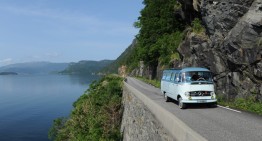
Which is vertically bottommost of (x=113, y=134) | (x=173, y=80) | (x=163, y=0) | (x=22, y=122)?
(x=22, y=122)

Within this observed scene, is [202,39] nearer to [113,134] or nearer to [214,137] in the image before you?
[113,134]

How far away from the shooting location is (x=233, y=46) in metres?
21.9

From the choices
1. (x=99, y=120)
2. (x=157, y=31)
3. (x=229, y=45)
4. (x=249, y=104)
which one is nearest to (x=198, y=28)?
(x=229, y=45)

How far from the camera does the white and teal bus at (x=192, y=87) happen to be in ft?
61.2

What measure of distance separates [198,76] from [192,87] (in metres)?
1.34

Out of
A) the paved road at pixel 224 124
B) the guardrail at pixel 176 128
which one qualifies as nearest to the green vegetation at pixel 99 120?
the paved road at pixel 224 124

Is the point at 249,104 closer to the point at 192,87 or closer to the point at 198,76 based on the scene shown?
the point at 198,76

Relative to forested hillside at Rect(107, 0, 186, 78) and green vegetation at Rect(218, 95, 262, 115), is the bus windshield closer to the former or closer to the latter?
green vegetation at Rect(218, 95, 262, 115)

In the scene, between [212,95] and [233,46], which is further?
[233,46]

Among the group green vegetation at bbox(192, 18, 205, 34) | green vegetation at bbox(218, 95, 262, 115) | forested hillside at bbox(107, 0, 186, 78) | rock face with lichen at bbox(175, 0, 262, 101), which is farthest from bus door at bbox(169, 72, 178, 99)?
forested hillside at bbox(107, 0, 186, 78)

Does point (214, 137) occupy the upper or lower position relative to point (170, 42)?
lower

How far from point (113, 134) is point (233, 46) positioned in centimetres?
1203

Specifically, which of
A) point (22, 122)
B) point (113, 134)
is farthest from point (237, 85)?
point (22, 122)

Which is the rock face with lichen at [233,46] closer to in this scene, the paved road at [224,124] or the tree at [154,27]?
the paved road at [224,124]
